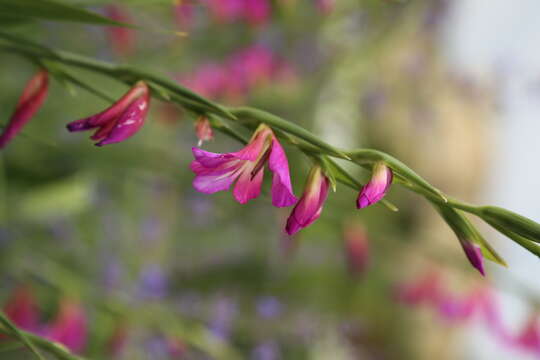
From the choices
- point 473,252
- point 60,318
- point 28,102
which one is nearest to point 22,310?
point 60,318

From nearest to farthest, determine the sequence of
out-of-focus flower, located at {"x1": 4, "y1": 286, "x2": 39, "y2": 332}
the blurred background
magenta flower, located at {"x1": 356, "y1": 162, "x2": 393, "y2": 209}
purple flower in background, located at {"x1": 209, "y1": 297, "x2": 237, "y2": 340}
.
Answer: magenta flower, located at {"x1": 356, "y1": 162, "x2": 393, "y2": 209} < out-of-focus flower, located at {"x1": 4, "y1": 286, "x2": 39, "y2": 332} < the blurred background < purple flower in background, located at {"x1": 209, "y1": 297, "x2": 237, "y2": 340}

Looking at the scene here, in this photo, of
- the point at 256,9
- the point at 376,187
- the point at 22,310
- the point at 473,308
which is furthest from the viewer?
the point at 473,308

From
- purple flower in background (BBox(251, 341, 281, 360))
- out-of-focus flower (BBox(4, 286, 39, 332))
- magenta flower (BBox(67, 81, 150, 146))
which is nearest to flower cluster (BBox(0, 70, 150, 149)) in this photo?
magenta flower (BBox(67, 81, 150, 146))

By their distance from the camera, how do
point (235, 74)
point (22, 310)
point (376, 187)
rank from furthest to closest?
point (235, 74) < point (22, 310) < point (376, 187)

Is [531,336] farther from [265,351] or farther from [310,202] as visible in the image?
[310,202]

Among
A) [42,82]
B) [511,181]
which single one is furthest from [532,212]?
[42,82]

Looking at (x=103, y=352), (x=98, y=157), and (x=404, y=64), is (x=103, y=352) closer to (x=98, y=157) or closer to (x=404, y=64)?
(x=98, y=157)

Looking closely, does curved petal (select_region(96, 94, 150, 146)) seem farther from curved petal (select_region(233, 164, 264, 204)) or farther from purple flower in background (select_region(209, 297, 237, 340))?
purple flower in background (select_region(209, 297, 237, 340))
